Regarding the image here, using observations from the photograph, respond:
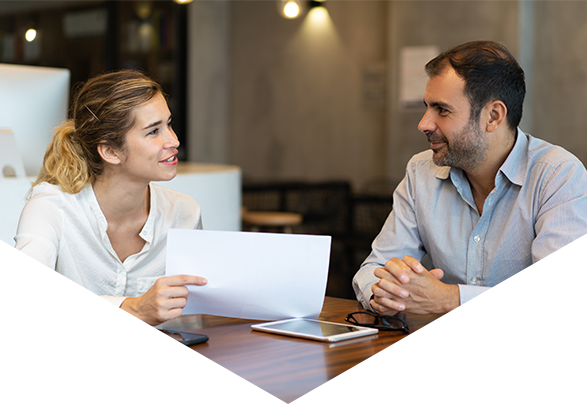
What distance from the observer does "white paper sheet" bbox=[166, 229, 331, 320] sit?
50.6 inches

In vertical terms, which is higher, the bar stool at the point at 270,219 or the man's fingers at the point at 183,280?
the man's fingers at the point at 183,280

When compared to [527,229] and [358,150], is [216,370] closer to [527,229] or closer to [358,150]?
[527,229]

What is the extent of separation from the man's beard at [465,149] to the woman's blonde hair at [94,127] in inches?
32.5

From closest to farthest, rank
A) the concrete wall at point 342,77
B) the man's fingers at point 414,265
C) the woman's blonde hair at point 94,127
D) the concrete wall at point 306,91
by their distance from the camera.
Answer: the man's fingers at point 414,265
the woman's blonde hair at point 94,127
the concrete wall at point 342,77
the concrete wall at point 306,91

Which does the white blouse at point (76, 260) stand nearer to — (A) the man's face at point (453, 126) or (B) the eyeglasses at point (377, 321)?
(B) the eyeglasses at point (377, 321)

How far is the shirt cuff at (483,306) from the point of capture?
1365 mm

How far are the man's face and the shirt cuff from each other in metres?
0.42

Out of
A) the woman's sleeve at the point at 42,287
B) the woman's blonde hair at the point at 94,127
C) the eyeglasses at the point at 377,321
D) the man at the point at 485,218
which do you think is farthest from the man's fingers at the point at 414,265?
the woman's blonde hair at the point at 94,127

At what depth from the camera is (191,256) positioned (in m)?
1.29

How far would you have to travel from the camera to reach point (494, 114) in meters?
1.68

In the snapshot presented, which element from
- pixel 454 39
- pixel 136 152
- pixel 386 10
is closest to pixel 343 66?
pixel 386 10

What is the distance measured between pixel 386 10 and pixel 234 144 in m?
2.53

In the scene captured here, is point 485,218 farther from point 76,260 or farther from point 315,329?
point 76,260

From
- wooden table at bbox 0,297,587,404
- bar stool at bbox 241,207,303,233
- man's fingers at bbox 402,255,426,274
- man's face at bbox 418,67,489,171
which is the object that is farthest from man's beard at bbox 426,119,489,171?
bar stool at bbox 241,207,303,233
